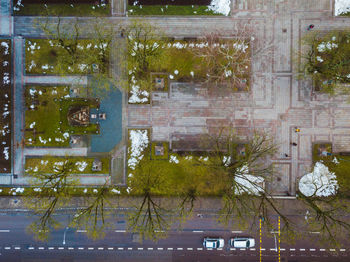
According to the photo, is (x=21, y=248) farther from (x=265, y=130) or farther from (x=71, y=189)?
(x=265, y=130)

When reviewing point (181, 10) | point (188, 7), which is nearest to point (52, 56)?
point (181, 10)

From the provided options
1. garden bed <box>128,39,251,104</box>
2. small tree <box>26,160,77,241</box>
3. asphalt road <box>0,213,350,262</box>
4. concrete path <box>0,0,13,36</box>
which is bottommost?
asphalt road <box>0,213,350,262</box>

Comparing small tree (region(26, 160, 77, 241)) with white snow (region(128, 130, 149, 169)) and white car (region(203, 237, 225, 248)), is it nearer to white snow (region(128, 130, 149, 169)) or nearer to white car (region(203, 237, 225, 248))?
white snow (region(128, 130, 149, 169))

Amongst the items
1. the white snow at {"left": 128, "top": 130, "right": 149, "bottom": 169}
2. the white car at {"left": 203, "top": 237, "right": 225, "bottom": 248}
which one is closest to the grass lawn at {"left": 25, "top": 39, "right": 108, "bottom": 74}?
the white snow at {"left": 128, "top": 130, "right": 149, "bottom": 169}

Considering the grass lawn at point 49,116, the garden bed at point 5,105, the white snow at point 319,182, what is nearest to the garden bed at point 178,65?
the grass lawn at point 49,116

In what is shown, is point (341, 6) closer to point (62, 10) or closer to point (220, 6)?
point (220, 6)

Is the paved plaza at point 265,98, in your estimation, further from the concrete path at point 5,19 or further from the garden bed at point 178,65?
the garden bed at point 178,65
